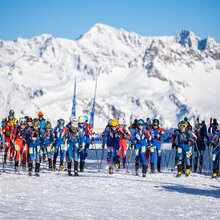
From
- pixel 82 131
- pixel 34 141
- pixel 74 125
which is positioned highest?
pixel 74 125

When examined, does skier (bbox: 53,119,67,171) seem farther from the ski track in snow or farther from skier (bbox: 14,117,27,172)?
the ski track in snow

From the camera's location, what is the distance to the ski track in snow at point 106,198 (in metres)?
7.23

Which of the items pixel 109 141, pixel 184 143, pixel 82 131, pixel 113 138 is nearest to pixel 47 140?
pixel 82 131

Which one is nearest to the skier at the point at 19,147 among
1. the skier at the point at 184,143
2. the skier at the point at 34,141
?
the skier at the point at 34,141

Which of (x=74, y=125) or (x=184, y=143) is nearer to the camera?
(x=74, y=125)

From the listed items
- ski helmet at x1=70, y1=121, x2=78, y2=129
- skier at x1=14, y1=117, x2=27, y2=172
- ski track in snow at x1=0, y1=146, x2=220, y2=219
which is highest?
ski helmet at x1=70, y1=121, x2=78, y2=129

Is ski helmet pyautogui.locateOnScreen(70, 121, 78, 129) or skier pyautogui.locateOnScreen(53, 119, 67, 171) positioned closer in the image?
ski helmet pyautogui.locateOnScreen(70, 121, 78, 129)

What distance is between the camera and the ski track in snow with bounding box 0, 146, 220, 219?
285 inches

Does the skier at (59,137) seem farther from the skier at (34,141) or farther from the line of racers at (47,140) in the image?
the skier at (34,141)

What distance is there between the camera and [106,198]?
873 centimetres

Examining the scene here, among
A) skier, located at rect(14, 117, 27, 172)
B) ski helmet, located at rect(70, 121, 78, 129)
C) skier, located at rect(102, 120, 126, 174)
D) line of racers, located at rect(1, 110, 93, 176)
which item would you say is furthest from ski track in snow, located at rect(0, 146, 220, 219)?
skier, located at rect(102, 120, 126, 174)

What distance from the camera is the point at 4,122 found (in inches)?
692

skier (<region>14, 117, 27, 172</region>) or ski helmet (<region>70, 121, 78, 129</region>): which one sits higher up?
ski helmet (<region>70, 121, 78, 129</region>)

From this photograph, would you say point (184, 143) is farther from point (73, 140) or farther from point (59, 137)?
point (59, 137)
